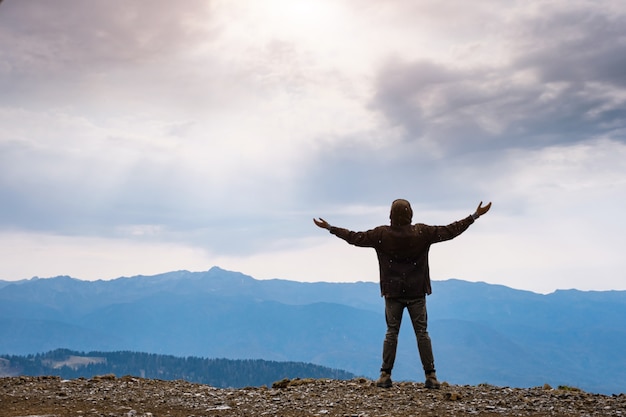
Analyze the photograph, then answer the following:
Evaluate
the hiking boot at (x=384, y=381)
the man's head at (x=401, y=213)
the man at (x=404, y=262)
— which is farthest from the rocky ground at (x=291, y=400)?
the man's head at (x=401, y=213)

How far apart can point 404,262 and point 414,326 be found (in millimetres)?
1706

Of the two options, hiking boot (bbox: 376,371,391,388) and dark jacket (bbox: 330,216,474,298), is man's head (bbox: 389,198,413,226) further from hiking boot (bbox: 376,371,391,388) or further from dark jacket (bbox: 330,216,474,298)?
hiking boot (bbox: 376,371,391,388)

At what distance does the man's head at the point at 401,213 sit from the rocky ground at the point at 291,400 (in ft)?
14.2

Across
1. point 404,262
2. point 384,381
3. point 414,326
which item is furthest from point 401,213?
point 384,381

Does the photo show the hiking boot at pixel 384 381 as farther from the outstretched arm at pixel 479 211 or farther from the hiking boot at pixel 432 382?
the outstretched arm at pixel 479 211

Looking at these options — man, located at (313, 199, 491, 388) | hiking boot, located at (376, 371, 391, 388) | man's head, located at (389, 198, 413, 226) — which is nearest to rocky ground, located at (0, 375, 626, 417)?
hiking boot, located at (376, 371, 391, 388)

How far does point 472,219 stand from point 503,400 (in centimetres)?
456

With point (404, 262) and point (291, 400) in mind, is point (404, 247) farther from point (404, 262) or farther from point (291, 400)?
point (291, 400)

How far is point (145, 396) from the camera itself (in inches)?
615

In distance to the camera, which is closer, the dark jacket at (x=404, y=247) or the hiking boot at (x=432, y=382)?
the hiking boot at (x=432, y=382)

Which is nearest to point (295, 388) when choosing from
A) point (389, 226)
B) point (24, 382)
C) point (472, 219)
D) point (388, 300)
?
point (388, 300)

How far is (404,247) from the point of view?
54.3ft

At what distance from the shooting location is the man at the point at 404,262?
16375 millimetres

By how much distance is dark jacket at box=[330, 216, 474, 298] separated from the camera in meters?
16.4
